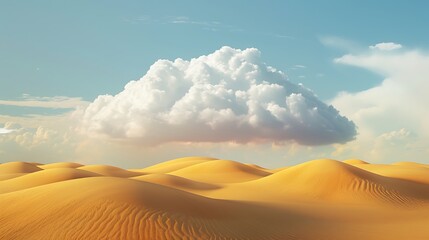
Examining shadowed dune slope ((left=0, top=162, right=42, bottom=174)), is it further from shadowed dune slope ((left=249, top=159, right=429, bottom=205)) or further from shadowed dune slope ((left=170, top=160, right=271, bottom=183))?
shadowed dune slope ((left=249, top=159, right=429, bottom=205))

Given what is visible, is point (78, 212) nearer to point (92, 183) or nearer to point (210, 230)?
point (92, 183)

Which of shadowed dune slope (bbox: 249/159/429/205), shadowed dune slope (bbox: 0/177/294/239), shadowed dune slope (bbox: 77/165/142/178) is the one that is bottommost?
shadowed dune slope (bbox: 0/177/294/239)

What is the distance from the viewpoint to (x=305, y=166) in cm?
4291

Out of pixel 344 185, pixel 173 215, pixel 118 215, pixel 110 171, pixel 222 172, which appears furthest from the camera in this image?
pixel 110 171

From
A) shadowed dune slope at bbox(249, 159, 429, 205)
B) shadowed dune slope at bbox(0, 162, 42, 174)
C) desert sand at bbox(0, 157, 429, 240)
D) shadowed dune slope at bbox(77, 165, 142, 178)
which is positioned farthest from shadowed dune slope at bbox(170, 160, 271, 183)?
shadowed dune slope at bbox(0, 162, 42, 174)

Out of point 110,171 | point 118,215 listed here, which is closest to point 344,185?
point 118,215

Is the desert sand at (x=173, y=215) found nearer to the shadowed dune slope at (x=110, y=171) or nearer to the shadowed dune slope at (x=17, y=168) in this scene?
the shadowed dune slope at (x=110, y=171)

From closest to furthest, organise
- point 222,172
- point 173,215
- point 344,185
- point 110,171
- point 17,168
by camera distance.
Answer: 1. point 173,215
2. point 344,185
3. point 222,172
4. point 110,171
5. point 17,168

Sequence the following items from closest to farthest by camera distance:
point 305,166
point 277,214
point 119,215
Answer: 1. point 119,215
2. point 277,214
3. point 305,166

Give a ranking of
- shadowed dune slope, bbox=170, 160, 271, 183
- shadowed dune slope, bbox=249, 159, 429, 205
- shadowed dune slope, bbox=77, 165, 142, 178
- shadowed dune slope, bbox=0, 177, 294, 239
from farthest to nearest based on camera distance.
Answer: shadowed dune slope, bbox=77, 165, 142, 178
shadowed dune slope, bbox=170, 160, 271, 183
shadowed dune slope, bbox=249, 159, 429, 205
shadowed dune slope, bbox=0, 177, 294, 239

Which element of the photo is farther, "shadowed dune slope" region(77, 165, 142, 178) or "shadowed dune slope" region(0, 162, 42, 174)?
"shadowed dune slope" region(0, 162, 42, 174)

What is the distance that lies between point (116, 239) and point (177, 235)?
2.36 meters

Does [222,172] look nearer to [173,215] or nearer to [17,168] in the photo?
[17,168]

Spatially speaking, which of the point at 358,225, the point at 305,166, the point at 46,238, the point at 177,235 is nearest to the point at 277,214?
the point at 358,225
